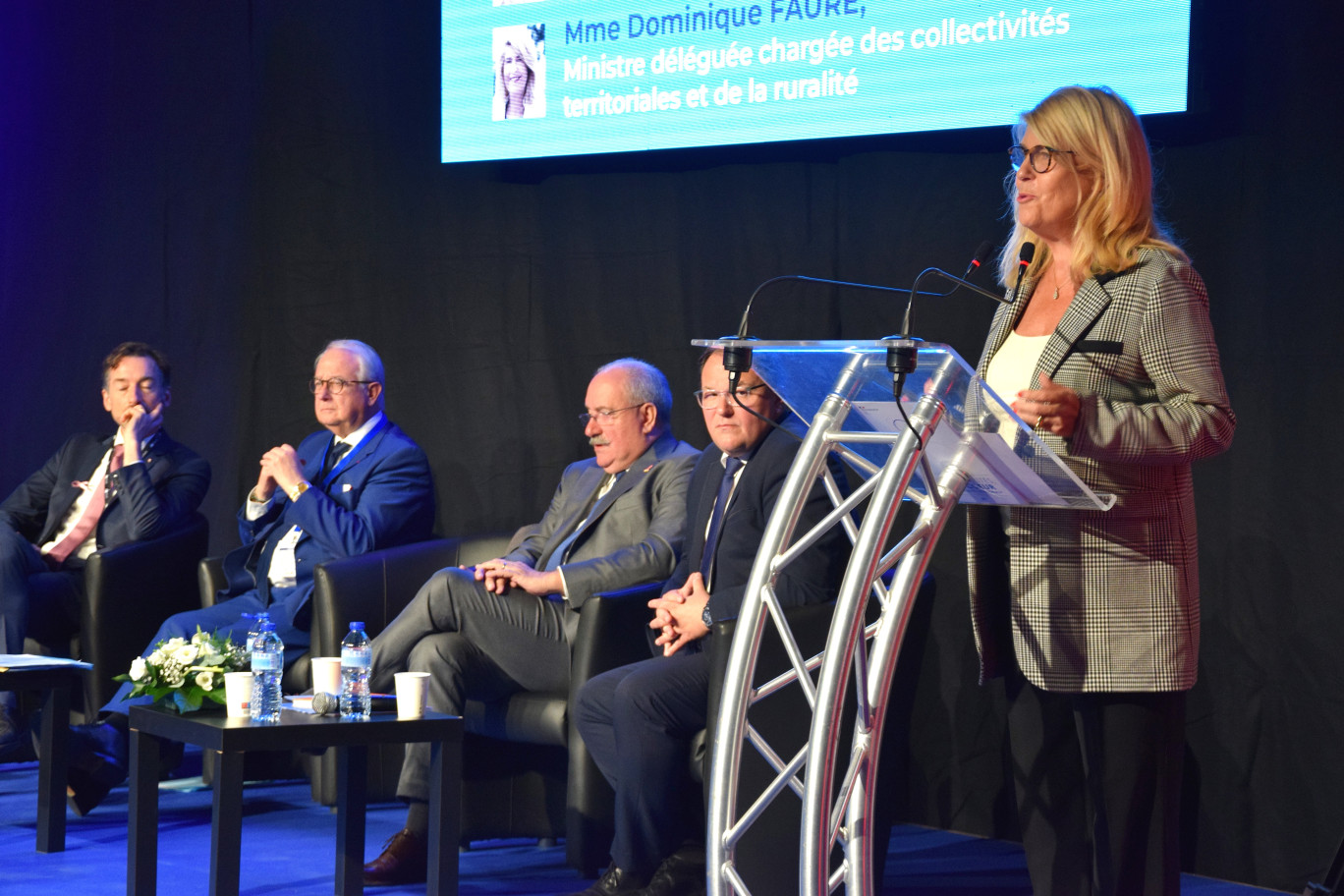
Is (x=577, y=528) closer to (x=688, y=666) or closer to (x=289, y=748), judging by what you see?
(x=688, y=666)

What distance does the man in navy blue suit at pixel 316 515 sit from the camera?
4.31 meters

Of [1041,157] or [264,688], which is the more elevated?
[1041,157]

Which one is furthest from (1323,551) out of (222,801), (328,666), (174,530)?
(174,530)

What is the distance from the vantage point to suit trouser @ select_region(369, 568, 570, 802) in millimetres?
3676

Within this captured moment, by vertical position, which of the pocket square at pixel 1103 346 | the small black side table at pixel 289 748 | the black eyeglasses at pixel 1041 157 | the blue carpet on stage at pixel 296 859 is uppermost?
the black eyeglasses at pixel 1041 157

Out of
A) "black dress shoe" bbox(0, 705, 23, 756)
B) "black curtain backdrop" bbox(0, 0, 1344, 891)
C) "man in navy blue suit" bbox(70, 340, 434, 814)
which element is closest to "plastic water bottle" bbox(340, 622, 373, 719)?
"black curtain backdrop" bbox(0, 0, 1344, 891)

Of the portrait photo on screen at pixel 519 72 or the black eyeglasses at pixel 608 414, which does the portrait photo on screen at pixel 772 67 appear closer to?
the portrait photo on screen at pixel 519 72

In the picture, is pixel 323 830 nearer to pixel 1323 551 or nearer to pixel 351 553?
pixel 351 553

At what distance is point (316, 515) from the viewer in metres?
4.37

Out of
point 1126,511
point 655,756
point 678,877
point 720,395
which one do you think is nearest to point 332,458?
point 720,395

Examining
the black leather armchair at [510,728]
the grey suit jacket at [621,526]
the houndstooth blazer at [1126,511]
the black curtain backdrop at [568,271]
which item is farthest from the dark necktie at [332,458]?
the houndstooth blazer at [1126,511]

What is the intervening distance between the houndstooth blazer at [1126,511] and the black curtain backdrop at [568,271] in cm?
103

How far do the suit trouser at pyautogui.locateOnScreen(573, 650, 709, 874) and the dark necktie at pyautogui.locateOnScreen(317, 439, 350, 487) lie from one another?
1.72 metres

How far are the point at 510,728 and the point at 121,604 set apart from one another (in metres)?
1.63
